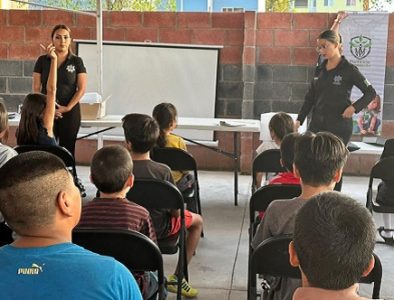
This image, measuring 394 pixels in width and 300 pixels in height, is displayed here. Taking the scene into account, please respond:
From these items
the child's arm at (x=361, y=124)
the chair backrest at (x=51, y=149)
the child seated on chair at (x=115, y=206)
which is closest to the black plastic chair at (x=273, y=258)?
the child seated on chair at (x=115, y=206)

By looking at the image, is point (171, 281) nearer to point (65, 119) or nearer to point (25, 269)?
point (25, 269)

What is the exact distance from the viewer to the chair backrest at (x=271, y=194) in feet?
8.30

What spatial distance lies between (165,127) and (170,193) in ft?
3.97

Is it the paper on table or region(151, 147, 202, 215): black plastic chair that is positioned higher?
the paper on table

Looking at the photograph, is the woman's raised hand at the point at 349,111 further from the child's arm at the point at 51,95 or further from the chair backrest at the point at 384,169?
the child's arm at the point at 51,95

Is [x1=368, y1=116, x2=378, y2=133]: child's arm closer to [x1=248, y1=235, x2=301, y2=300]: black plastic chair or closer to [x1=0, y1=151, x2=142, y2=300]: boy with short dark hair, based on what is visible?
[x1=248, y1=235, x2=301, y2=300]: black plastic chair

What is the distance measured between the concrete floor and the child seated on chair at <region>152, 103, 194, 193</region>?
0.46 meters

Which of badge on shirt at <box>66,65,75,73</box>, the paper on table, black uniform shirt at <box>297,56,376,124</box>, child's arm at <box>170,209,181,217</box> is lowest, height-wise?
child's arm at <box>170,209,181,217</box>

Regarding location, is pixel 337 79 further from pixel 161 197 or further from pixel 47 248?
pixel 47 248

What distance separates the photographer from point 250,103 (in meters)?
5.89

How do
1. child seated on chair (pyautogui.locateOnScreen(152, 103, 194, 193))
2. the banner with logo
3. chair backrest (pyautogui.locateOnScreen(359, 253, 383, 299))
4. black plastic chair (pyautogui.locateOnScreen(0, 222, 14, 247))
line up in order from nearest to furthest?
1. chair backrest (pyautogui.locateOnScreen(359, 253, 383, 299))
2. black plastic chair (pyautogui.locateOnScreen(0, 222, 14, 247))
3. child seated on chair (pyautogui.locateOnScreen(152, 103, 194, 193))
4. the banner with logo

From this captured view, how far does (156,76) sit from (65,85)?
1.64 metres

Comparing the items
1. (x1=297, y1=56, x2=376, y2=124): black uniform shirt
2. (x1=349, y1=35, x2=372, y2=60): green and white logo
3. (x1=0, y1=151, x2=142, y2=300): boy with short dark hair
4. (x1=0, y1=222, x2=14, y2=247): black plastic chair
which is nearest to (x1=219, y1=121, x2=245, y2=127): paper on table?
(x1=297, y1=56, x2=376, y2=124): black uniform shirt

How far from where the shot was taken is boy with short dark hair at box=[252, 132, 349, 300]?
1.98 metres
